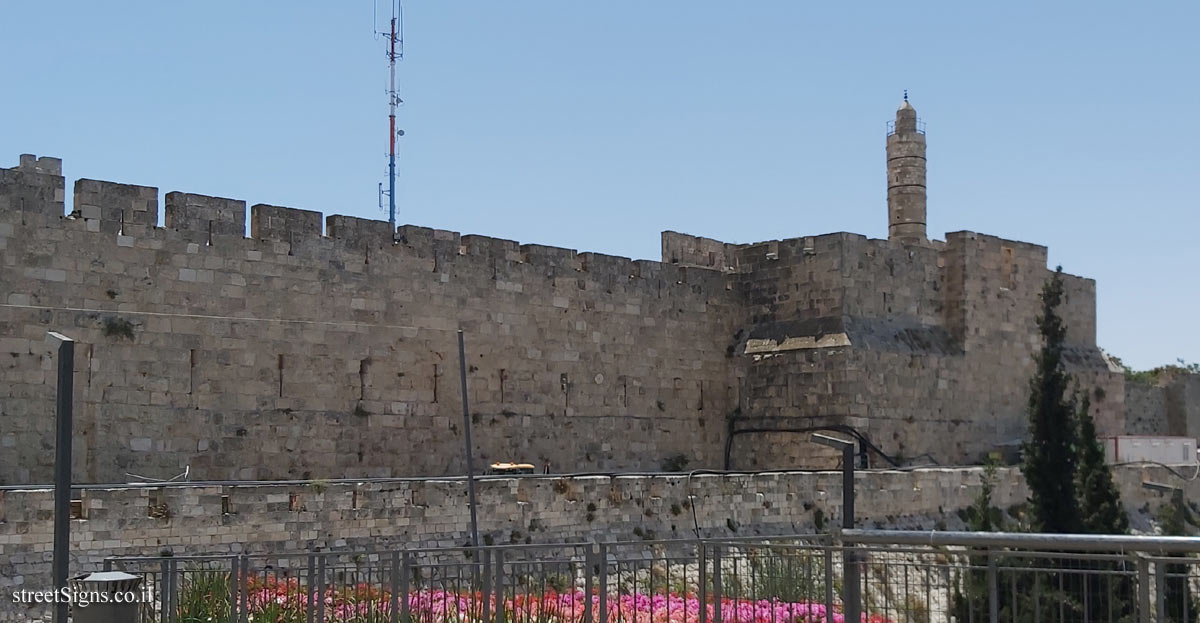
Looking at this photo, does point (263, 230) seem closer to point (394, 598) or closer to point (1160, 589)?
point (394, 598)

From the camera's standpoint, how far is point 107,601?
21.9 ft

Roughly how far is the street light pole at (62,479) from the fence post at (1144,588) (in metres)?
5.03

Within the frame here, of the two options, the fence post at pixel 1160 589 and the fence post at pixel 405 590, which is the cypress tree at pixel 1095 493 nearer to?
the fence post at pixel 405 590

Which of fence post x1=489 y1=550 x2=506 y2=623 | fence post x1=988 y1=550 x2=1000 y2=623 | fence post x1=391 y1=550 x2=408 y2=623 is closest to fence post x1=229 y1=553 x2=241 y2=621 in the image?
fence post x1=391 y1=550 x2=408 y2=623

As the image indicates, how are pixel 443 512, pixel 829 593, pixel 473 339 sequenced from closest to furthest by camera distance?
1. pixel 829 593
2. pixel 443 512
3. pixel 473 339

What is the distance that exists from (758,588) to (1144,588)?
2.66 meters

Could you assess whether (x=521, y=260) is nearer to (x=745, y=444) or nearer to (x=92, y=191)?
(x=745, y=444)

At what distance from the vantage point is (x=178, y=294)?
45.7 feet

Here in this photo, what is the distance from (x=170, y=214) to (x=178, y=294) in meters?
0.81

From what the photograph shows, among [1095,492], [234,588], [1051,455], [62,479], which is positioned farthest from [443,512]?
[1095,492]

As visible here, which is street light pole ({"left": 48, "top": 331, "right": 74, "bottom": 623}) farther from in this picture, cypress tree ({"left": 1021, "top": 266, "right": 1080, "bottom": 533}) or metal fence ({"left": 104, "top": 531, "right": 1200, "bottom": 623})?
cypress tree ({"left": 1021, "top": 266, "right": 1080, "bottom": 533})

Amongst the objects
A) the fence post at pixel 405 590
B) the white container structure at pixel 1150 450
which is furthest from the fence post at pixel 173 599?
the white container structure at pixel 1150 450

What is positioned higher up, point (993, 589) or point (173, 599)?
point (993, 589)

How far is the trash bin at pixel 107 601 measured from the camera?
21.7ft
